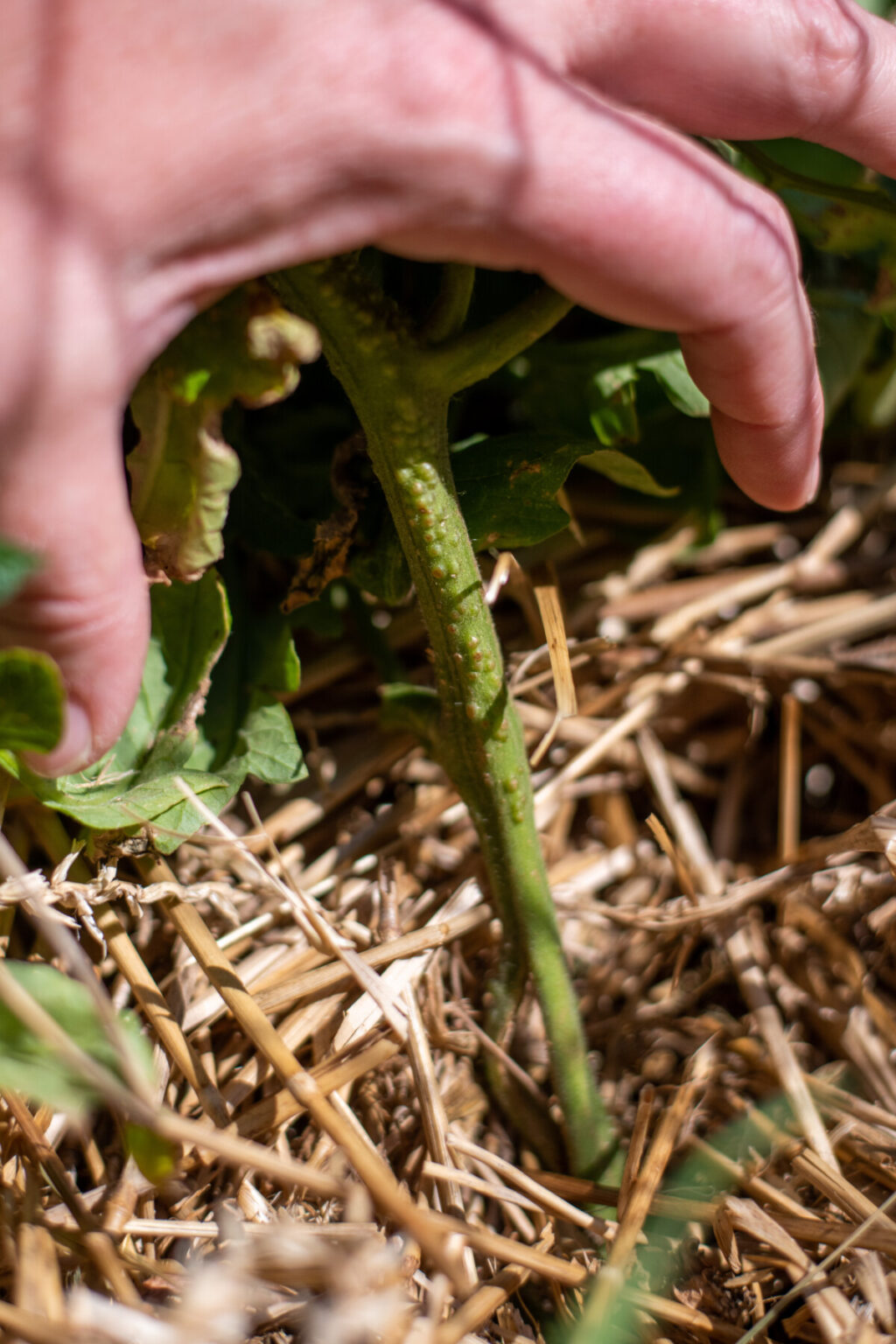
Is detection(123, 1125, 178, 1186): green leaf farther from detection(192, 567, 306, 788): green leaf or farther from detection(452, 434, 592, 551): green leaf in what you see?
detection(452, 434, 592, 551): green leaf

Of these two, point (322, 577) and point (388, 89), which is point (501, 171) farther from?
point (322, 577)

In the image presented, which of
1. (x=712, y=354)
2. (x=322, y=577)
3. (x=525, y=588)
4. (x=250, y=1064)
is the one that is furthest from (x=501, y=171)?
(x=250, y=1064)

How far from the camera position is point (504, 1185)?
0.72 metres

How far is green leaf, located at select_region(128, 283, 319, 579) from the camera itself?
1.83 ft

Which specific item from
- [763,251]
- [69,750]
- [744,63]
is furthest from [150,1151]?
[744,63]

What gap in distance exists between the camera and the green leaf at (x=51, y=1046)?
0.45m

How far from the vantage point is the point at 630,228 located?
530 mm

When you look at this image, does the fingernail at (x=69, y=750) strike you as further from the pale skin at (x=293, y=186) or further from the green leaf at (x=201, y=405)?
the green leaf at (x=201, y=405)

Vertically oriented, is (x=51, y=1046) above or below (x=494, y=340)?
below

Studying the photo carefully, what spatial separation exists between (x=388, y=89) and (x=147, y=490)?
0.88 ft

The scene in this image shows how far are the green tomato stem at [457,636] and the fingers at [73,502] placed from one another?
0.18 meters

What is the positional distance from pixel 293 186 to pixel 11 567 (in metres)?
0.23

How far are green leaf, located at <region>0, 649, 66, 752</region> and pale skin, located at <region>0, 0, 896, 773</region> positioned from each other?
0.06ft

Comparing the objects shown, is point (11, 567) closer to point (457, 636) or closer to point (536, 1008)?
point (457, 636)
